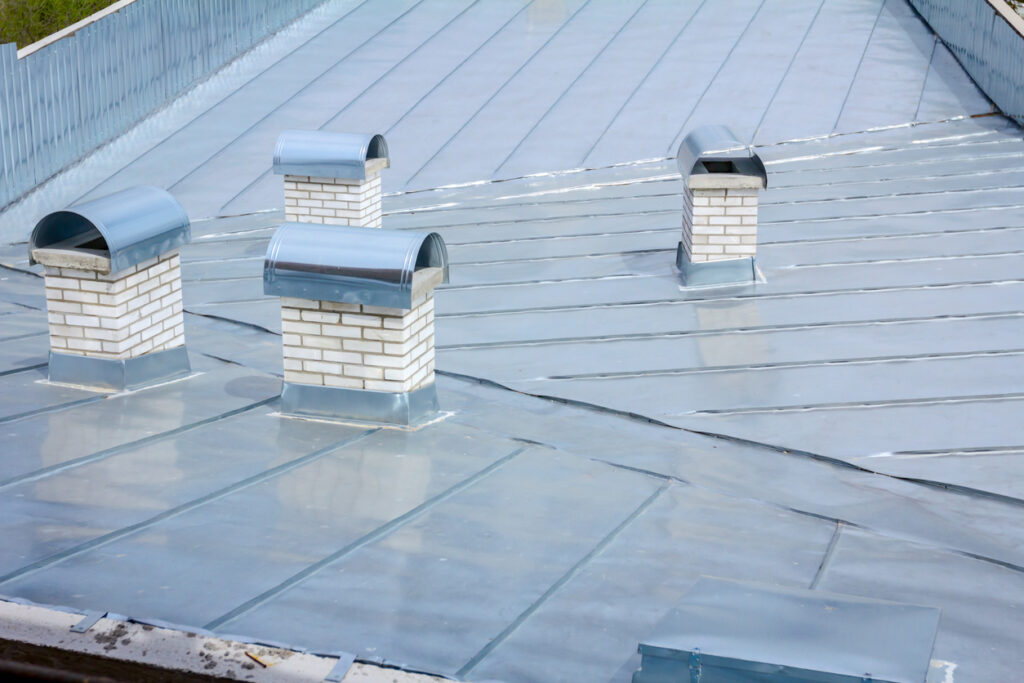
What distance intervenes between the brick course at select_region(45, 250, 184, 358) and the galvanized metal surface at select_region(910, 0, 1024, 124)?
9.78 meters

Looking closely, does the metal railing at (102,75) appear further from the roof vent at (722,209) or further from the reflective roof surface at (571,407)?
the roof vent at (722,209)

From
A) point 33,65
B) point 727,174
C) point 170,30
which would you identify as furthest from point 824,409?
point 170,30

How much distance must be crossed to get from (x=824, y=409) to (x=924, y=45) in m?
10.1

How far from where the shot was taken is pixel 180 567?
14.3 ft

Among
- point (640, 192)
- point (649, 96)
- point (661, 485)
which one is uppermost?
point (649, 96)

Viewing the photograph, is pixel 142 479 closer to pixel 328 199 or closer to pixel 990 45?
pixel 328 199

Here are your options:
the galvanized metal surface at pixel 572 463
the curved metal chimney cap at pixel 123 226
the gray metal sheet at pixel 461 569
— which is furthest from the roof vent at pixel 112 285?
the gray metal sheet at pixel 461 569

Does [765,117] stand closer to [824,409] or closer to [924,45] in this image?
[924,45]

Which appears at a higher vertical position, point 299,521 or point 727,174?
point 727,174

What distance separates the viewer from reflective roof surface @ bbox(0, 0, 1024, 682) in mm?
4250

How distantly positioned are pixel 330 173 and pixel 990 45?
810 cm

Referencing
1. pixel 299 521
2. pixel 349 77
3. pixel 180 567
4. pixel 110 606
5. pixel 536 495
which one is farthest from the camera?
pixel 349 77

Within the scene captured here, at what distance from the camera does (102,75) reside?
12.3m

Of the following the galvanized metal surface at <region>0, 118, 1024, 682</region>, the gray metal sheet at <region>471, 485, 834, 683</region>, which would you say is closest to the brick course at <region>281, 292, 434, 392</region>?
the galvanized metal surface at <region>0, 118, 1024, 682</region>
